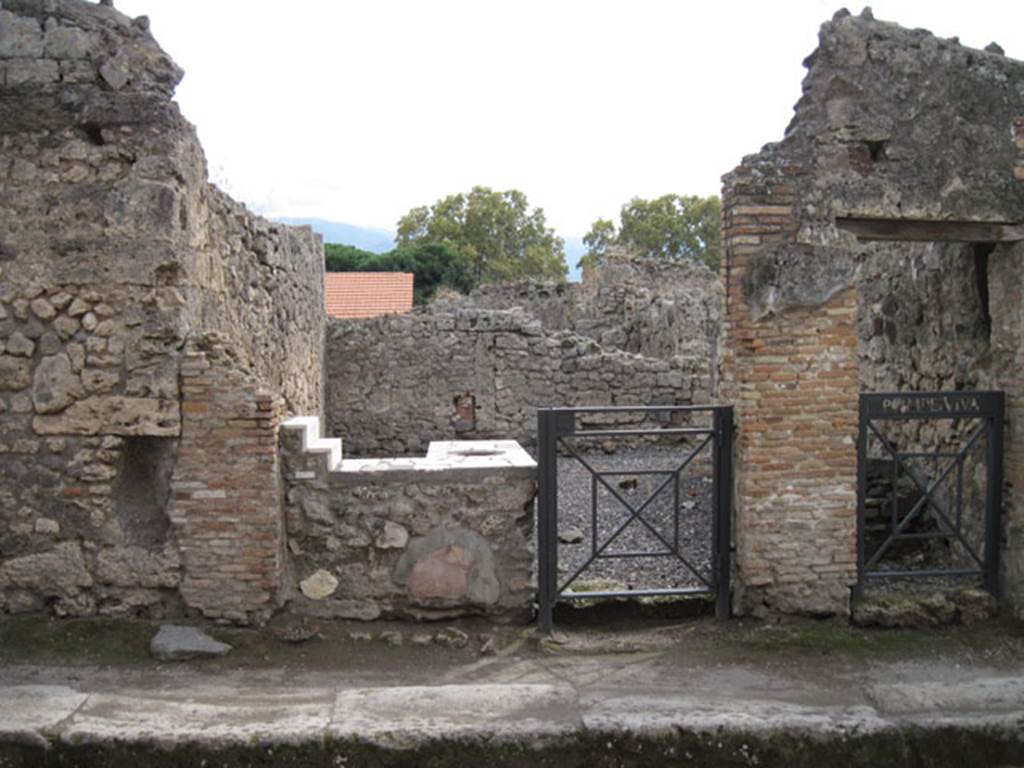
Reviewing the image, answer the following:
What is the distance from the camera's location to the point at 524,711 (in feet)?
15.0

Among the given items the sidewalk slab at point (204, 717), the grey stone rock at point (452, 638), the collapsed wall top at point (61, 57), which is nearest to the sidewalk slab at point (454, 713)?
the sidewalk slab at point (204, 717)

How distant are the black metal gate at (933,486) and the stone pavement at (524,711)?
86 centimetres

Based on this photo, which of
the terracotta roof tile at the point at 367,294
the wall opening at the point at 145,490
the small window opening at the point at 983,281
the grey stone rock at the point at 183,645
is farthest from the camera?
the terracotta roof tile at the point at 367,294

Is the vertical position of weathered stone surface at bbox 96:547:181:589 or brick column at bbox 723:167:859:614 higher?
brick column at bbox 723:167:859:614

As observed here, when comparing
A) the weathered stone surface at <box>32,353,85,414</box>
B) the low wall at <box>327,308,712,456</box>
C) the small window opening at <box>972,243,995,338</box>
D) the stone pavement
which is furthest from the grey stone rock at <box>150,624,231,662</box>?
the low wall at <box>327,308,712,456</box>

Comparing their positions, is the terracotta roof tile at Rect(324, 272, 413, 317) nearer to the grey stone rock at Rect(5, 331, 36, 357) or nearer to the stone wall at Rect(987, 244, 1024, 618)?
the grey stone rock at Rect(5, 331, 36, 357)

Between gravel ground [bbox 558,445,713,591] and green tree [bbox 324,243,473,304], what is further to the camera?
green tree [bbox 324,243,473,304]

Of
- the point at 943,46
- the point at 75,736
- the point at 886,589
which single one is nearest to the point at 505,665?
the point at 75,736

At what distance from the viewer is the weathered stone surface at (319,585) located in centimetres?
551

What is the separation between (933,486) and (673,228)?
49725 millimetres

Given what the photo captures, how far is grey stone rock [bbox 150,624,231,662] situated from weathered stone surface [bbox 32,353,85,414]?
1.44 meters

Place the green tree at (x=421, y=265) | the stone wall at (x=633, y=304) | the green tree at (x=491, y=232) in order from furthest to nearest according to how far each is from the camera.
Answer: the green tree at (x=491, y=232)
the green tree at (x=421, y=265)
the stone wall at (x=633, y=304)

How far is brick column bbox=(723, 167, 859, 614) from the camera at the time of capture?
548 centimetres

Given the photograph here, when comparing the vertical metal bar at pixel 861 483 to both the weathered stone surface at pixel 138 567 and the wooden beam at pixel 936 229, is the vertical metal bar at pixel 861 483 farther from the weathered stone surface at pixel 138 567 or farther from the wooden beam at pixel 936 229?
the weathered stone surface at pixel 138 567
